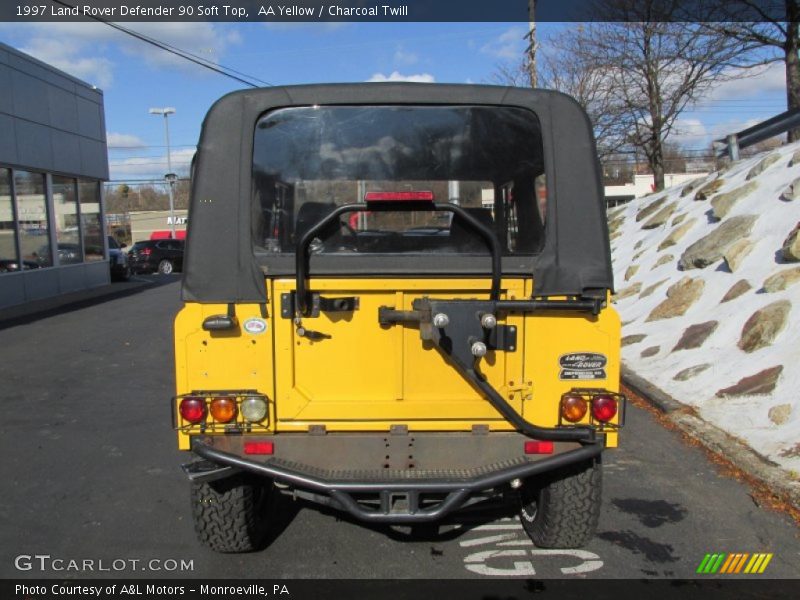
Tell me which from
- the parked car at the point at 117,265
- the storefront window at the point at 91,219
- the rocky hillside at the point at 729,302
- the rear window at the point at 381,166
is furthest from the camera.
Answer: the parked car at the point at 117,265

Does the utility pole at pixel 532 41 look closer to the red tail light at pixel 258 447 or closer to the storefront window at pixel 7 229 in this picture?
the storefront window at pixel 7 229

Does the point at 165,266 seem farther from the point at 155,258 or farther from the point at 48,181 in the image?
the point at 48,181

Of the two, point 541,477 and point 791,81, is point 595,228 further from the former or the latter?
point 791,81

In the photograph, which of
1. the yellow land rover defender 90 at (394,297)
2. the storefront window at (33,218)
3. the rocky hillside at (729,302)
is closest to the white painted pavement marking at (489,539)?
the yellow land rover defender 90 at (394,297)

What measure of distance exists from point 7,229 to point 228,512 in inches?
602

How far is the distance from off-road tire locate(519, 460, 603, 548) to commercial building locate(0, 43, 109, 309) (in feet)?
49.9

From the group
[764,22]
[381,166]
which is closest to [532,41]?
[764,22]

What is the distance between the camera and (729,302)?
26.4 feet

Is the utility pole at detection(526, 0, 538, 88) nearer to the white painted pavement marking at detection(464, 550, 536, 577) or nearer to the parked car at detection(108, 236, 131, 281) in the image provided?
the parked car at detection(108, 236, 131, 281)

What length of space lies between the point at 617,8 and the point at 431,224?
17.0 meters

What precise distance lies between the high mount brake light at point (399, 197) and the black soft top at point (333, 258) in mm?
334

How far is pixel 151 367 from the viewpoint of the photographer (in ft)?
29.8

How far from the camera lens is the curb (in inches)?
179

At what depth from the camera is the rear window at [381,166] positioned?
11.3ft
